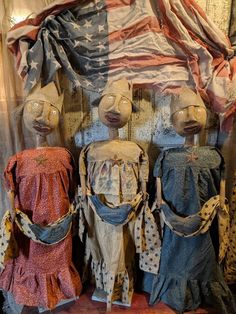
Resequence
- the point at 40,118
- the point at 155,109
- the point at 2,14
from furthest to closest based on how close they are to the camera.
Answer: the point at 155,109 → the point at 2,14 → the point at 40,118

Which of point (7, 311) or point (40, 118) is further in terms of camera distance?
point (7, 311)

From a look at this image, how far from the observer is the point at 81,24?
104 cm

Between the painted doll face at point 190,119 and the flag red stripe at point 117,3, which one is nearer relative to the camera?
the painted doll face at point 190,119

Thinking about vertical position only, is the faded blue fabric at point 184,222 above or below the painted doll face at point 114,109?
below

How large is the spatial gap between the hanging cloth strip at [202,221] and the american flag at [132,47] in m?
0.35

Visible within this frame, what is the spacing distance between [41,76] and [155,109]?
51cm

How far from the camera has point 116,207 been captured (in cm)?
99

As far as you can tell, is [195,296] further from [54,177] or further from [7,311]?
[7,311]

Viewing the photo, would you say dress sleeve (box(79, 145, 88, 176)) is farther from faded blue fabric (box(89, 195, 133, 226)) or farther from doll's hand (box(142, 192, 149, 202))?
doll's hand (box(142, 192, 149, 202))

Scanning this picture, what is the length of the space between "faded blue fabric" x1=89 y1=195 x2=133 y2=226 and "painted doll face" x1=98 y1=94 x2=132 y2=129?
327 millimetres

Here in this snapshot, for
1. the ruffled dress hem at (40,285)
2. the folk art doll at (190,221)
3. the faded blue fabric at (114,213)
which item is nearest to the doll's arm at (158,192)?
the folk art doll at (190,221)

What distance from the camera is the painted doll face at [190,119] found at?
917 mm

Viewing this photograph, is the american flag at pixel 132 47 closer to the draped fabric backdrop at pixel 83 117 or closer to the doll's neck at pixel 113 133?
the draped fabric backdrop at pixel 83 117

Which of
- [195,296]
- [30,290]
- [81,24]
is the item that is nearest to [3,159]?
[30,290]
